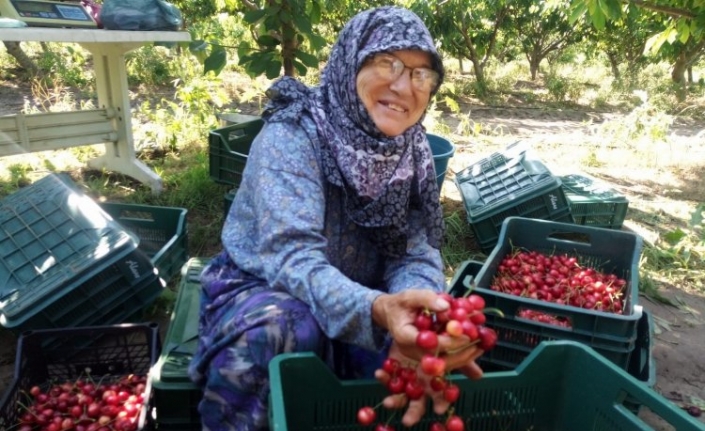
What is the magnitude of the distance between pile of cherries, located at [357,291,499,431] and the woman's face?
67 centimetres

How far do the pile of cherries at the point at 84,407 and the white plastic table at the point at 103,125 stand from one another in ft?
7.27

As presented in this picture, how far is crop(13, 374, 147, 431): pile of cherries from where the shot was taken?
185cm

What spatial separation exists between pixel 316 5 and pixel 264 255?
234 cm

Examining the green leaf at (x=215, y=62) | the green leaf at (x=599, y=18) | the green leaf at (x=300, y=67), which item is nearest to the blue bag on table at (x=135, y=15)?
the green leaf at (x=215, y=62)

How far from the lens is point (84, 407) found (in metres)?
1.93

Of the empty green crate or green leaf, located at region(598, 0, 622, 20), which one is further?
green leaf, located at region(598, 0, 622, 20)

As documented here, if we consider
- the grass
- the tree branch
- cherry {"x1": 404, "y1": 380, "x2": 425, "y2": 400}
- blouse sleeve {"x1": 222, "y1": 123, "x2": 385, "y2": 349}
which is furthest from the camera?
the tree branch

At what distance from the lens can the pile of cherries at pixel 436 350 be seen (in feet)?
3.74

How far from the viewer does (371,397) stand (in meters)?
1.39

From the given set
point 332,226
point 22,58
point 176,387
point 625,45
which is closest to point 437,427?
point 332,226

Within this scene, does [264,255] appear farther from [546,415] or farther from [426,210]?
[546,415]

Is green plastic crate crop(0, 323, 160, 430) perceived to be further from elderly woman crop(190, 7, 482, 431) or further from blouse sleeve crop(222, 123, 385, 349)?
blouse sleeve crop(222, 123, 385, 349)

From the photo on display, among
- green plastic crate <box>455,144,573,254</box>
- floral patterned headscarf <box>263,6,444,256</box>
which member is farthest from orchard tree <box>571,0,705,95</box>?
floral patterned headscarf <box>263,6,444,256</box>

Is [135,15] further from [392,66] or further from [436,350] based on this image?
[436,350]
